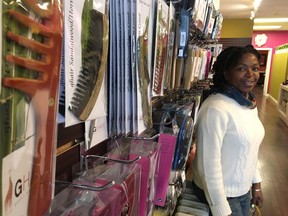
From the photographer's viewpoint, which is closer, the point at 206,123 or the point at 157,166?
the point at 157,166

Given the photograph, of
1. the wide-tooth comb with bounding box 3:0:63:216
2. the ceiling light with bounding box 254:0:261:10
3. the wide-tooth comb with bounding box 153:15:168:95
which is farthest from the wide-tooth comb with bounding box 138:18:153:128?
the ceiling light with bounding box 254:0:261:10

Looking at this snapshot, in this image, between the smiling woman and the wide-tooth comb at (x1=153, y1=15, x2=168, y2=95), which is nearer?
the wide-tooth comb at (x1=153, y1=15, x2=168, y2=95)

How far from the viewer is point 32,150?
0.31m

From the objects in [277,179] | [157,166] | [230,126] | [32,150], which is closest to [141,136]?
[157,166]

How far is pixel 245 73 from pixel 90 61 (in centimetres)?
117

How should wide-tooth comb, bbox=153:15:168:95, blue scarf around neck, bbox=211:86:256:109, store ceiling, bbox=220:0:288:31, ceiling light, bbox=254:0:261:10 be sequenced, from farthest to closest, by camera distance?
store ceiling, bbox=220:0:288:31 → ceiling light, bbox=254:0:261:10 → blue scarf around neck, bbox=211:86:256:109 → wide-tooth comb, bbox=153:15:168:95

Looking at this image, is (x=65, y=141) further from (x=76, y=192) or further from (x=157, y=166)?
(x=157, y=166)

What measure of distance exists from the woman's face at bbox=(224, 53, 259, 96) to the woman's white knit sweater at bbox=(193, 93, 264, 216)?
12 cm

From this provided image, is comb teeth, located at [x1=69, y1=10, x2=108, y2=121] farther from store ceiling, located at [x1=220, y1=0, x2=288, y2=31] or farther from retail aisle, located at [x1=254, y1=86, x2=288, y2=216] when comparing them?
store ceiling, located at [x1=220, y1=0, x2=288, y2=31]

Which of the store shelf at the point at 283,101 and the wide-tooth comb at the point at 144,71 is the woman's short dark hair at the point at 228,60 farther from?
the store shelf at the point at 283,101

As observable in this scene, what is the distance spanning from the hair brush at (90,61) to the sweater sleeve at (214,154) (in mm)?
901

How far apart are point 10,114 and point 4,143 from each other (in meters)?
0.03

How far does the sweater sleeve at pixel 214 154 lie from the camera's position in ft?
4.15

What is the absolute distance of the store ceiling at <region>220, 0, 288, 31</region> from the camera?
272 inches
